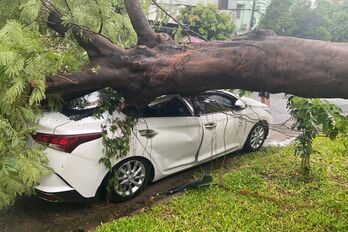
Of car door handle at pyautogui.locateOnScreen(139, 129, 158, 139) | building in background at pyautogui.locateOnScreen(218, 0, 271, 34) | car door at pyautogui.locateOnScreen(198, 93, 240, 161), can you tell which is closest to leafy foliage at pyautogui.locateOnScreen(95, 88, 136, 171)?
car door handle at pyautogui.locateOnScreen(139, 129, 158, 139)

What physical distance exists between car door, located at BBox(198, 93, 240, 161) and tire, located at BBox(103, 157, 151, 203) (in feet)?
3.61

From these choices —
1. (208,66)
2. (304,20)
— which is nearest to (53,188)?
(208,66)

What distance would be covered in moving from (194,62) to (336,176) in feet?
11.8

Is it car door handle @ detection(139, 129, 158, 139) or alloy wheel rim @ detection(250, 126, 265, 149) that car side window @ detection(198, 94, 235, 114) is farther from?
car door handle @ detection(139, 129, 158, 139)

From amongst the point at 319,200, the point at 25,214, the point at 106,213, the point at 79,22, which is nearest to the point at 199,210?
the point at 106,213

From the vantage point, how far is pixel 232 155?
6.43 metres

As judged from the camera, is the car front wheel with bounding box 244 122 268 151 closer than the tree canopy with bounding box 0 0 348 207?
No

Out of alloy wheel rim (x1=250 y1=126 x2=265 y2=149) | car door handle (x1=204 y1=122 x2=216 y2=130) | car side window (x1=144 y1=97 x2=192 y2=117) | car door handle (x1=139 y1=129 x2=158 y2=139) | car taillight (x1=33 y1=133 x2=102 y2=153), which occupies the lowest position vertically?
alloy wheel rim (x1=250 y1=126 x2=265 y2=149)

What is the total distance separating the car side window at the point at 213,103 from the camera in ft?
17.4

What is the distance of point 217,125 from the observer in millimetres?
5430

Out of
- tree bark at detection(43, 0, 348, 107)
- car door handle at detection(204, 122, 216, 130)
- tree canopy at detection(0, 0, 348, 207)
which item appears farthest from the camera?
car door handle at detection(204, 122, 216, 130)

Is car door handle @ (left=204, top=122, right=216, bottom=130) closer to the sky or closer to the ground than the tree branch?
closer to the ground

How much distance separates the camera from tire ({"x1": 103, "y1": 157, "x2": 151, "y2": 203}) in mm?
4289

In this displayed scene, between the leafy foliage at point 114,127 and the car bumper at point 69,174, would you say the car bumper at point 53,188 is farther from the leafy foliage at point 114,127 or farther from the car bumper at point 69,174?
the leafy foliage at point 114,127
